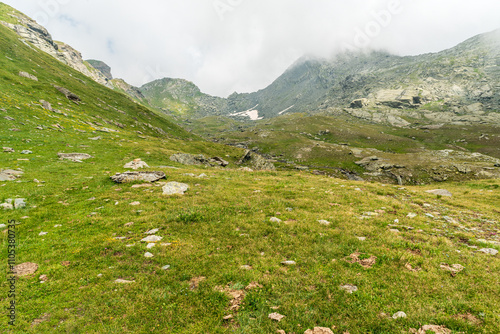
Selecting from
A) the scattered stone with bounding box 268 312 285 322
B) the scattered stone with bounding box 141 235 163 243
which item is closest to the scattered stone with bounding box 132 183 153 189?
the scattered stone with bounding box 141 235 163 243

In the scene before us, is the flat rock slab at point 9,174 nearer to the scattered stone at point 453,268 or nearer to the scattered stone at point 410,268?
the scattered stone at point 410,268

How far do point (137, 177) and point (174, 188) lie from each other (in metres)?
6.03

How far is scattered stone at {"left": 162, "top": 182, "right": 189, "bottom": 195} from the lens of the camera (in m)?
20.6

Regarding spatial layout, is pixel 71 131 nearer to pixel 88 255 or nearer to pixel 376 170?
pixel 88 255

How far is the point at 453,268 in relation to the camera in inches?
351

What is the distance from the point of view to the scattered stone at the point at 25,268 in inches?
370

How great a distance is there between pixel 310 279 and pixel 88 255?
11.9 m

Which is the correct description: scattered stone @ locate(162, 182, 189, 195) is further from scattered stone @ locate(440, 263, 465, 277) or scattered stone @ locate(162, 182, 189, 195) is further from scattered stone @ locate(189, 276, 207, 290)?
scattered stone @ locate(440, 263, 465, 277)

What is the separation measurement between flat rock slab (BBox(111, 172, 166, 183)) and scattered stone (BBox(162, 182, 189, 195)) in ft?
11.9

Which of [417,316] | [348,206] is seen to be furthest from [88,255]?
[348,206]

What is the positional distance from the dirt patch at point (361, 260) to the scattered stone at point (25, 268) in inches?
621

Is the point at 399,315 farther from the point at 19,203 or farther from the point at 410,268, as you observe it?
the point at 19,203

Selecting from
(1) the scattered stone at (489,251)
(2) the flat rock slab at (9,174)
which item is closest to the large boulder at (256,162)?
(2) the flat rock slab at (9,174)

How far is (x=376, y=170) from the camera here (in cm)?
11100
